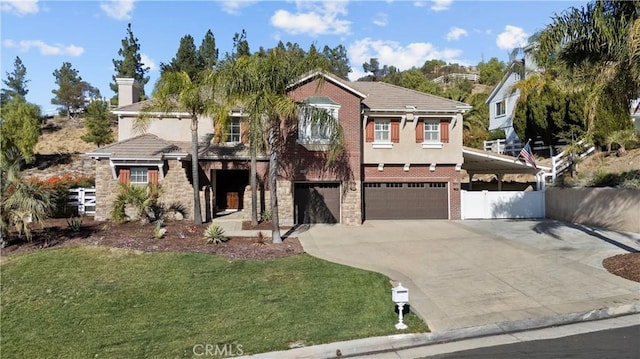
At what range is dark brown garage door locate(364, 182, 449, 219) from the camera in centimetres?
2252

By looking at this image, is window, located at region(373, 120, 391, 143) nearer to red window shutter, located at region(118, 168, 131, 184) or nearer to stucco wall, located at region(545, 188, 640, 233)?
stucco wall, located at region(545, 188, 640, 233)

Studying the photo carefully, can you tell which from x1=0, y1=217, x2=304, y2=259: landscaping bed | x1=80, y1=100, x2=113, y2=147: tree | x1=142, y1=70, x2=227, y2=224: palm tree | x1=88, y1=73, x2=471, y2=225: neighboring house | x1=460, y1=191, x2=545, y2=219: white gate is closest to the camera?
x1=0, y1=217, x2=304, y2=259: landscaping bed

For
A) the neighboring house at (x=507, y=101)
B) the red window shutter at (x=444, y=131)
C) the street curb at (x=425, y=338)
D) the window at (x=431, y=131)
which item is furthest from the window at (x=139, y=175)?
the neighboring house at (x=507, y=101)

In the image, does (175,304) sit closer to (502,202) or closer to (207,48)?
(502,202)

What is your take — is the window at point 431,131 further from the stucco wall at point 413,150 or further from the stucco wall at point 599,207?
the stucco wall at point 599,207

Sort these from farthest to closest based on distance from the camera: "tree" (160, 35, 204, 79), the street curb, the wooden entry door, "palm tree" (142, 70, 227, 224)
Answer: "tree" (160, 35, 204, 79), the wooden entry door, "palm tree" (142, 70, 227, 224), the street curb

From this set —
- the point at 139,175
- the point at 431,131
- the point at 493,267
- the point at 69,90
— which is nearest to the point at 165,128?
the point at 139,175

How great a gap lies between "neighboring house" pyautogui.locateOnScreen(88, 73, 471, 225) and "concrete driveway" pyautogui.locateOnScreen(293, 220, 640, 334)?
209cm

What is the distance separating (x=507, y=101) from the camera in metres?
38.4

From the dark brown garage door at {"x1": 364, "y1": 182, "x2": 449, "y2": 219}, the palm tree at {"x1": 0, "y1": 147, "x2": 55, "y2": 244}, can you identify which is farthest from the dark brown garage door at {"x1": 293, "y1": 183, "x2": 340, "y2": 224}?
the palm tree at {"x1": 0, "y1": 147, "x2": 55, "y2": 244}

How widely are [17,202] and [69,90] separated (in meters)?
57.1

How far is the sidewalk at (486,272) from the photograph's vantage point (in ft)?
27.2

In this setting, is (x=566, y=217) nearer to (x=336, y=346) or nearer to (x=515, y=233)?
(x=515, y=233)

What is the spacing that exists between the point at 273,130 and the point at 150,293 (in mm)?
7570
